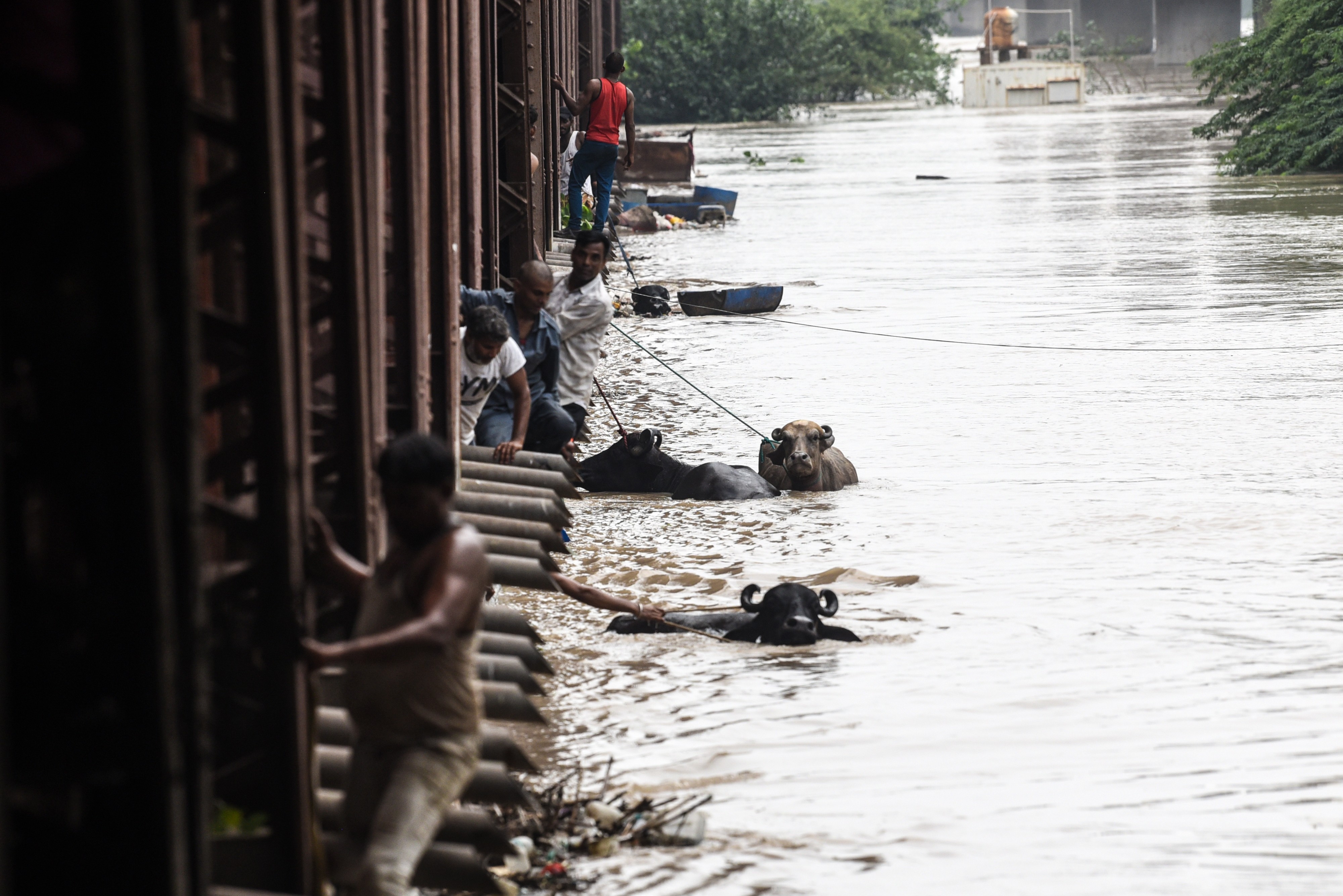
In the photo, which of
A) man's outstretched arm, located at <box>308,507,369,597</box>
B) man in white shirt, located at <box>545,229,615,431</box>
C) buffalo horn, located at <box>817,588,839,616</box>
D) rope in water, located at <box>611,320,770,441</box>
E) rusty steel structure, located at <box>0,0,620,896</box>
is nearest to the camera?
rusty steel structure, located at <box>0,0,620,896</box>

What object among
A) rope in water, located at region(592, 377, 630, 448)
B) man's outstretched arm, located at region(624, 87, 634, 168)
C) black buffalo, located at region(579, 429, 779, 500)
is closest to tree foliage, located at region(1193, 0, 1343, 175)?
man's outstretched arm, located at region(624, 87, 634, 168)

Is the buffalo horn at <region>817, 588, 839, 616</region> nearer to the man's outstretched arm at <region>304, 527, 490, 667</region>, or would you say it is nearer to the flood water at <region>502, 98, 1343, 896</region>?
the flood water at <region>502, 98, 1343, 896</region>

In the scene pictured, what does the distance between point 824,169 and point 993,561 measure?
113 feet

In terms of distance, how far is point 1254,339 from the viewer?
16000mm

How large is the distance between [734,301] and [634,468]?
822 cm

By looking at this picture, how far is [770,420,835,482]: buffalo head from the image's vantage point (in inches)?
420

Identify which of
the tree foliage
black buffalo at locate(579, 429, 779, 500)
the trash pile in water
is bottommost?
the trash pile in water

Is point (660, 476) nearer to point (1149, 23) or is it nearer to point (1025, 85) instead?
point (1025, 85)

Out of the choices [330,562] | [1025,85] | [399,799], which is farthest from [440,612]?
[1025,85]

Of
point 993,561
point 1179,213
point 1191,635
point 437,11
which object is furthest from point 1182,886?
point 1179,213

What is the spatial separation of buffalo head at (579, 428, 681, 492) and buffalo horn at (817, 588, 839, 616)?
10.7 ft

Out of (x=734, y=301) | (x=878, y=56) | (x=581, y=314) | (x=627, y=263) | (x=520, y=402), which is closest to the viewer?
(x=520, y=402)

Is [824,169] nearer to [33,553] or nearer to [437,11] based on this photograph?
[437,11]

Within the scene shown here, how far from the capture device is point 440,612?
4.00 metres
